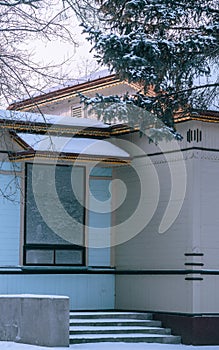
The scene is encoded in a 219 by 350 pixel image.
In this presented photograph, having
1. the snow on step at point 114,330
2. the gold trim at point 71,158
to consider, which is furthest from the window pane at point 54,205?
the snow on step at point 114,330

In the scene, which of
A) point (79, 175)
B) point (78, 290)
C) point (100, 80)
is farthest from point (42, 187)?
point (100, 80)

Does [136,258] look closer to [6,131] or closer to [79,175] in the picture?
[79,175]

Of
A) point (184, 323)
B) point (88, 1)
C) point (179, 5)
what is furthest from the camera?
point (184, 323)

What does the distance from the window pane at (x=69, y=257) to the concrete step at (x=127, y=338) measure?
2565 mm

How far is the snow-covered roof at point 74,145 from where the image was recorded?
20031mm

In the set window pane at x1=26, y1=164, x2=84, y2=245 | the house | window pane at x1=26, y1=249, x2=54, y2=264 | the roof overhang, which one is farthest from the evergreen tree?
window pane at x1=26, y1=249, x2=54, y2=264

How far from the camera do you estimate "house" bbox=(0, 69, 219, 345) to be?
19.2 m

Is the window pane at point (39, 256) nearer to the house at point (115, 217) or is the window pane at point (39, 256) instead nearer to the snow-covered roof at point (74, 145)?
the house at point (115, 217)

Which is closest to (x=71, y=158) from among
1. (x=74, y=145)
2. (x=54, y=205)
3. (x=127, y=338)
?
(x=74, y=145)

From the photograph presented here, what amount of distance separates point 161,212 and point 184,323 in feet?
8.23

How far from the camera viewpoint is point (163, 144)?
2011cm

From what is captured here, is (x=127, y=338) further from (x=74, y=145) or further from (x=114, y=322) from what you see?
(x=74, y=145)

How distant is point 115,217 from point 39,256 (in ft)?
6.74

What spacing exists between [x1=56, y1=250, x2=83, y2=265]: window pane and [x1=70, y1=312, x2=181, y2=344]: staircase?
1243 mm
